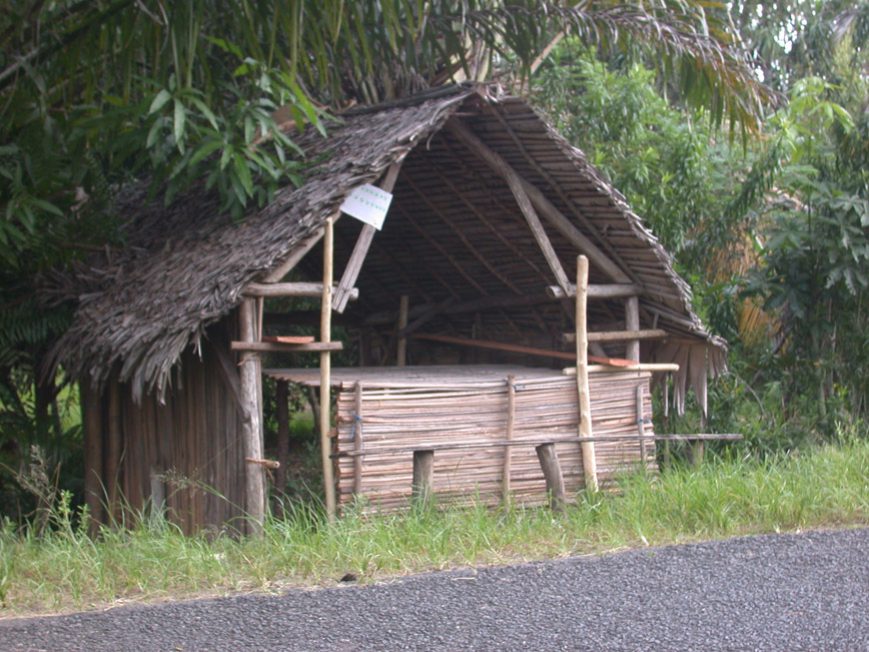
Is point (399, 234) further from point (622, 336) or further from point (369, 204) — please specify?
point (369, 204)

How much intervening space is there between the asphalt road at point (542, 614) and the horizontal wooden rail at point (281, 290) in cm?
252

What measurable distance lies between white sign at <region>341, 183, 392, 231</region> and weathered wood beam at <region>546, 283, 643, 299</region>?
4.83 feet

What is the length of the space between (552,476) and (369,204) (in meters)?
2.20

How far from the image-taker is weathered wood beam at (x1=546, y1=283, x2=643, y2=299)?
8219 mm

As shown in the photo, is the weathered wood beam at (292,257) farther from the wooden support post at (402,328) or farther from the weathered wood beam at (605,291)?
the wooden support post at (402,328)

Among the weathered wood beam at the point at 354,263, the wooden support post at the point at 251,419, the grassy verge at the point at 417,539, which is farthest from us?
the weathered wood beam at the point at 354,263

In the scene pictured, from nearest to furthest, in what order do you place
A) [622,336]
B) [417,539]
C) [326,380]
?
[417,539], [326,380], [622,336]

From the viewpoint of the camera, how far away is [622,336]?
332 inches

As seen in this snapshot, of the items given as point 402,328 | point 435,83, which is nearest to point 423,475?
point 402,328

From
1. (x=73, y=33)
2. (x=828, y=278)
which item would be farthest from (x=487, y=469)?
(x=73, y=33)

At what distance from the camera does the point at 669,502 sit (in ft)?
20.9

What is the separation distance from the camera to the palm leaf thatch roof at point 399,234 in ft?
23.1

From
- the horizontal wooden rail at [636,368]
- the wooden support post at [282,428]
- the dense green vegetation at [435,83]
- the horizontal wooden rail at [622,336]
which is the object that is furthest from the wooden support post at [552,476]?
the wooden support post at [282,428]

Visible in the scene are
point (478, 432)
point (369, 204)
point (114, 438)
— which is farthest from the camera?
point (114, 438)
